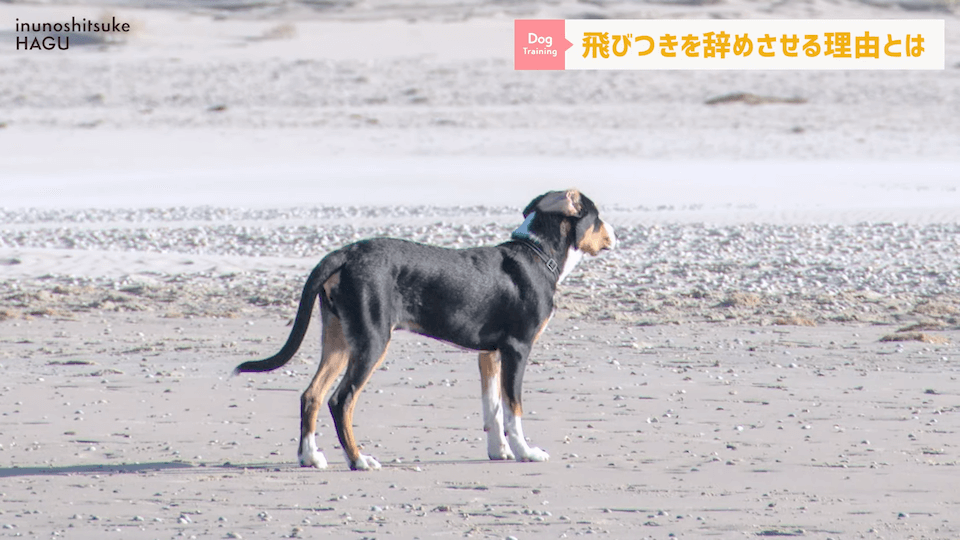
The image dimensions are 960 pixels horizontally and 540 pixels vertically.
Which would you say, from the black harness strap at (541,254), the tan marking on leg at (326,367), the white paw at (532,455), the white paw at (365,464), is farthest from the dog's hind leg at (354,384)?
the black harness strap at (541,254)

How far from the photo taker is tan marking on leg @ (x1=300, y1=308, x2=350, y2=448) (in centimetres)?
742

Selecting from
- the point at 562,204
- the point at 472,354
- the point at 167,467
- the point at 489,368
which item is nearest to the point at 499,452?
the point at 489,368

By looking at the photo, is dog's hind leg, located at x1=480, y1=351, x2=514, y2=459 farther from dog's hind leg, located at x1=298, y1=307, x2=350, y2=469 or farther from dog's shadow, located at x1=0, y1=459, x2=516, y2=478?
dog's hind leg, located at x1=298, y1=307, x2=350, y2=469

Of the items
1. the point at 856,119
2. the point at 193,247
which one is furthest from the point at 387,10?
the point at 193,247

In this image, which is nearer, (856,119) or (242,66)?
(856,119)

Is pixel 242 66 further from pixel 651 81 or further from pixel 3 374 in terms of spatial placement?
pixel 3 374

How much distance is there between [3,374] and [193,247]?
806 cm

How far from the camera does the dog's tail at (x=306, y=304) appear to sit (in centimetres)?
731

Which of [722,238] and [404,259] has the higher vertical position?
[404,259]

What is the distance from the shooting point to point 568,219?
8.17 metres

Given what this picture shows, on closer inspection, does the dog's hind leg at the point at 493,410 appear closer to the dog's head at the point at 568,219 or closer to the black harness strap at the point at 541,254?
the black harness strap at the point at 541,254

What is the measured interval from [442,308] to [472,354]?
3821mm

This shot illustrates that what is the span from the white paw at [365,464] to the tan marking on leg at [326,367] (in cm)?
27

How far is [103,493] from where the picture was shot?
6.92 m
